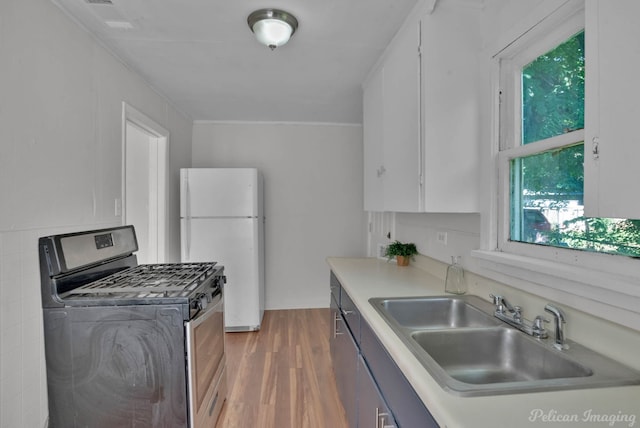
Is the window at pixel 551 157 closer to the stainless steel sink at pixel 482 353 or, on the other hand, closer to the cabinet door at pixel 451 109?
the cabinet door at pixel 451 109

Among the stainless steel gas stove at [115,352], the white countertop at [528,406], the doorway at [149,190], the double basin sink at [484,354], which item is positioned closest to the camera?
the white countertop at [528,406]

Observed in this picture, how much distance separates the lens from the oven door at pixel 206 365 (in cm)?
152

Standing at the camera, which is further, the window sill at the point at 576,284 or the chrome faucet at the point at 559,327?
the chrome faucet at the point at 559,327

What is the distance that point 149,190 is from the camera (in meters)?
3.12

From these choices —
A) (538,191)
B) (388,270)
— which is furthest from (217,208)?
(538,191)

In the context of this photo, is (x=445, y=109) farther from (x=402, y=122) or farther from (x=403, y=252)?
(x=403, y=252)

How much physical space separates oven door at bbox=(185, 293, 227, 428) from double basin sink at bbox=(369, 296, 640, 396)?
0.86 meters

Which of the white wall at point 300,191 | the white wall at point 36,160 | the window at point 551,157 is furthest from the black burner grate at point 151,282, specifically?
the white wall at point 300,191

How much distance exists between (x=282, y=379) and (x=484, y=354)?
1722 millimetres

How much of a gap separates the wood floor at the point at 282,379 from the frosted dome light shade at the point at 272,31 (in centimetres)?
224

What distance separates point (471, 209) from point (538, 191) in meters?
0.31

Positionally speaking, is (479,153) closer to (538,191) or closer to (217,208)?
(538,191)

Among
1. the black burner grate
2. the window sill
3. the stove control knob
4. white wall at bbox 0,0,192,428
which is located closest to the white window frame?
the window sill

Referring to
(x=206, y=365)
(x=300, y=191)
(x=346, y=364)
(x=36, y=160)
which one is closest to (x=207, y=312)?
(x=206, y=365)
